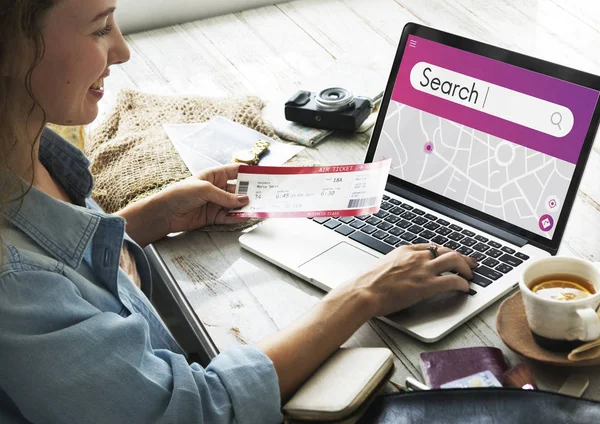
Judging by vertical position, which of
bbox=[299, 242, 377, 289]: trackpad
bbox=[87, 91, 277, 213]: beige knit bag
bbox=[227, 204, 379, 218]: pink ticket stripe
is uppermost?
bbox=[227, 204, 379, 218]: pink ticket stripe

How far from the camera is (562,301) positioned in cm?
97

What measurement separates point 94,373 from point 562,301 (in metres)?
0.53

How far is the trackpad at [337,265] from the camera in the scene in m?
1.20

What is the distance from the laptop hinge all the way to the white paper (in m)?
0.23

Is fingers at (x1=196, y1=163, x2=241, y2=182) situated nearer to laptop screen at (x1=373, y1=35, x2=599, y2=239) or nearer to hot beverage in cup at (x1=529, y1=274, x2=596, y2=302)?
laptop screen at (x1=373, y1=35, x2=599, y2=239)

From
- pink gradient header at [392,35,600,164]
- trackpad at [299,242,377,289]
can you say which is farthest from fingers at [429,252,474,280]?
pink gradient header at [392,35,600,164]

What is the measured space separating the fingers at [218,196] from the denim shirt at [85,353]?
30 centimetres

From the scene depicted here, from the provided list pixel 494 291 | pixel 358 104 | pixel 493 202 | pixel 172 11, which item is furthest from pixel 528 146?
pixel 172 11

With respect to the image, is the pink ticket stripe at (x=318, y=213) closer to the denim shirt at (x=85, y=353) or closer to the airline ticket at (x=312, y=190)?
the airline ticket at (x=312, y=190)

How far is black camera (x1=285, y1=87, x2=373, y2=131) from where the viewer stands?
1.57 meters

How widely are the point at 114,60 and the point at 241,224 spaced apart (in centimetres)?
40

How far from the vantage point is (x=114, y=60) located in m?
1.04

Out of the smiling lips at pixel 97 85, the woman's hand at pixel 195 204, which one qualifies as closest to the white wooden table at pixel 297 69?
Result: the woman's hand at pixel 195 204

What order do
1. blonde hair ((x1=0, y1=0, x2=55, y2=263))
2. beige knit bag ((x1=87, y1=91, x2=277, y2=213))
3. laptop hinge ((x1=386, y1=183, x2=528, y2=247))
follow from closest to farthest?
1. blonde hair ((x1=0, y1=0, x2=55, y2=263))
2. laptop hinge ((x1=386, y1=183, x2=528, y2=247))
3. beige knit bag ((x1=87, y1=91, x2=277, y2=213))
